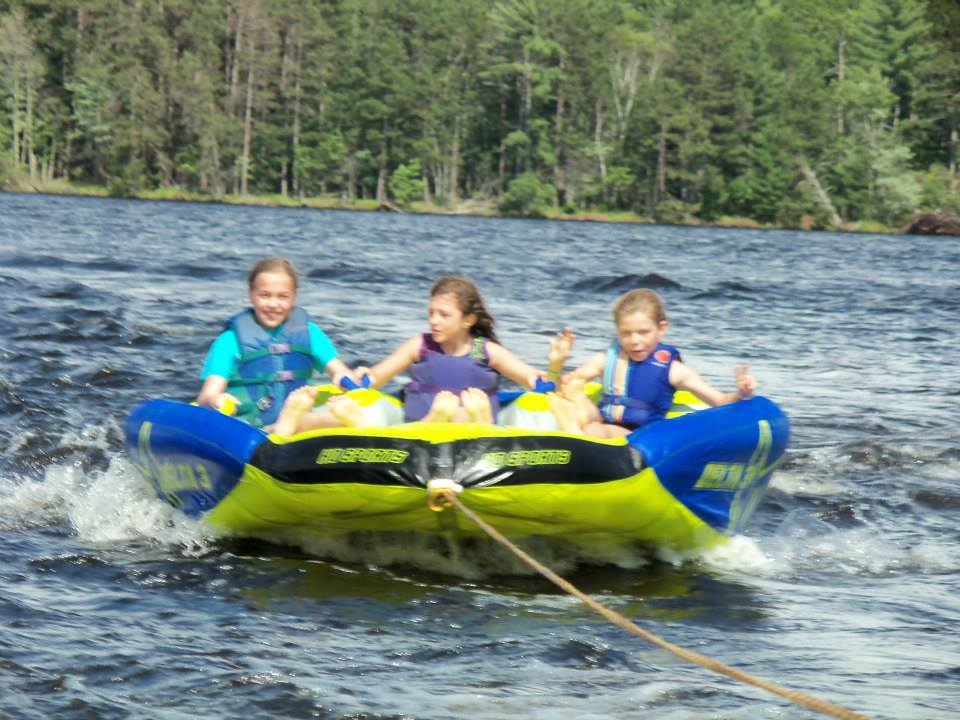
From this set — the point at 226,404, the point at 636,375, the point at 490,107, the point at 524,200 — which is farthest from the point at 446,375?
the point at 490,107

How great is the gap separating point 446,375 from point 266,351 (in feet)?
3.13

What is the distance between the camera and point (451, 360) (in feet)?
20.5

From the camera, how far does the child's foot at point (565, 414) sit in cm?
596

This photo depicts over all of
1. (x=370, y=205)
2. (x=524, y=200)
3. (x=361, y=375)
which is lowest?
(x=361, y=375)

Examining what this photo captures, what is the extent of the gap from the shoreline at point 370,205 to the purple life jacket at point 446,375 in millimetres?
53918

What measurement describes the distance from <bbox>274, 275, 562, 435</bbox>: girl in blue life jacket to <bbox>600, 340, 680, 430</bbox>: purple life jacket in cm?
38

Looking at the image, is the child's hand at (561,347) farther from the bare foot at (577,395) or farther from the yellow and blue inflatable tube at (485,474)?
Answer: the yellow and blue inflatable tube at (485,474)

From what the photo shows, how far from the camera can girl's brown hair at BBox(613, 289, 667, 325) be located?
251 inches

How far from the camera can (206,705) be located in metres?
4.12

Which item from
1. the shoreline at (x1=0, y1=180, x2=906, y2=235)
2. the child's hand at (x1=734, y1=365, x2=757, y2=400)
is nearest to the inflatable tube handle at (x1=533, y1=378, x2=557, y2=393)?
the child's hand at (x1=734, y1=365, x2=757, y2=400)

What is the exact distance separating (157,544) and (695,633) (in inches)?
91.0

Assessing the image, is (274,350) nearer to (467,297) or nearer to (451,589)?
(467,297)

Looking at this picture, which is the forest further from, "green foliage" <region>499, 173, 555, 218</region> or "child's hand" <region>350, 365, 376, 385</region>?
"child's hand" <region>350, 365, 376, 385</region>

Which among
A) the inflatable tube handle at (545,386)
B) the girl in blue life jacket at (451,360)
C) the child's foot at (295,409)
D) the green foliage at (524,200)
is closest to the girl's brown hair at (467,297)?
the girl in blue life jacket at (451,360)
